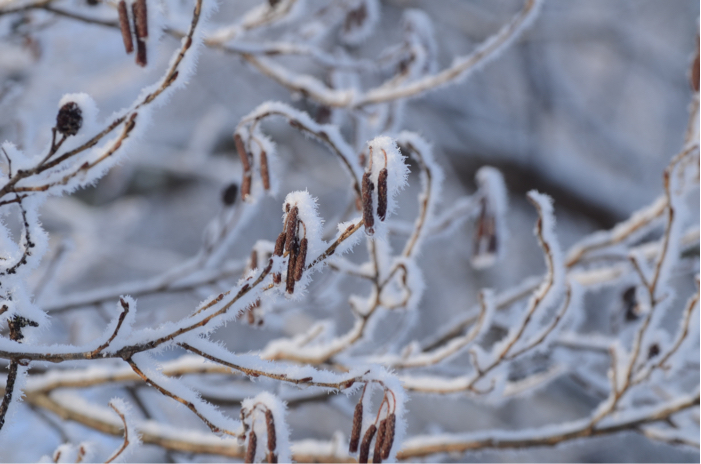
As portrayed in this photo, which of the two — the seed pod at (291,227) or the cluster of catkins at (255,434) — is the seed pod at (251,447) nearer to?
the cluster of catkins at (255,434)

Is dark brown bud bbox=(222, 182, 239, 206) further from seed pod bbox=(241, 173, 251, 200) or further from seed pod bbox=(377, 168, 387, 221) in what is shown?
seed pod bbox=(377, 168, 387, 221)

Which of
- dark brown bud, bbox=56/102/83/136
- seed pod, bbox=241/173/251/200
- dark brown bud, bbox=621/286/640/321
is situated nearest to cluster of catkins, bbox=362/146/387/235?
dark brown bud, bbox=56/102/83/136

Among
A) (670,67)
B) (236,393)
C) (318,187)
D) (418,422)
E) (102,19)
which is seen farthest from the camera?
(670,67)

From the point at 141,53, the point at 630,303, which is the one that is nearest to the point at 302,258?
the point at 141,53

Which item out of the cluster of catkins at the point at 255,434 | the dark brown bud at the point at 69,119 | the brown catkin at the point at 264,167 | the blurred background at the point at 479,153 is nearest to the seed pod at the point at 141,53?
the dark brown bud at the point at 69,119

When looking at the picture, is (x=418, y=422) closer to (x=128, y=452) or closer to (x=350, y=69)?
(x=350, y=69)

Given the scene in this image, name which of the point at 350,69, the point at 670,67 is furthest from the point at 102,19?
the point at 670,67

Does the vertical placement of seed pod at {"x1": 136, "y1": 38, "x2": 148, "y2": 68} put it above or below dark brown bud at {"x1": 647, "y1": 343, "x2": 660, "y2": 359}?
above
